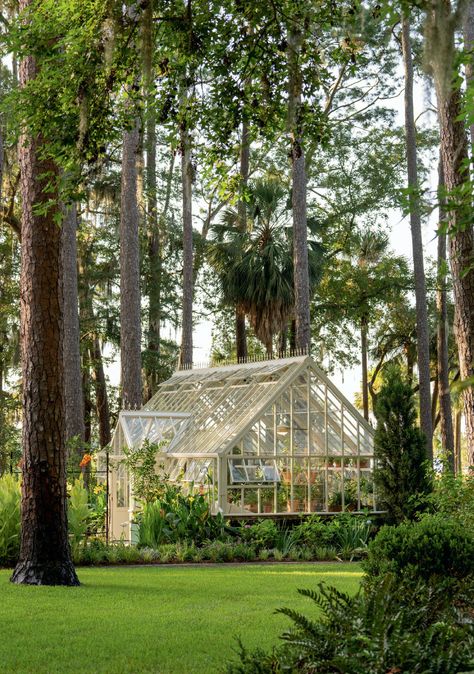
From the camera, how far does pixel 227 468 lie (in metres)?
15.9

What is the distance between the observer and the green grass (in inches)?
268

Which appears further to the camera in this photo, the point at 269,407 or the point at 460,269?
the point at 269,407

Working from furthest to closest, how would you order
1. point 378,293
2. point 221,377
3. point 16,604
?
1. point 378,293
2. point 221,377
3. point 16,604

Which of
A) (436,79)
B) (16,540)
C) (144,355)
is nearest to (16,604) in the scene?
(16,540)

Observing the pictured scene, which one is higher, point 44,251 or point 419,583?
point 44,251

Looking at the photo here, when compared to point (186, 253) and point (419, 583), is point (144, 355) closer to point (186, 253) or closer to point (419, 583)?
point (186, 253)

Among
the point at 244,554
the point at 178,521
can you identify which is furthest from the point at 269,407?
the point at 244,554

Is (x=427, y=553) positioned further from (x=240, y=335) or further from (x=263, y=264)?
(x=240, y=335)

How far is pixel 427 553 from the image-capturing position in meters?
8.20

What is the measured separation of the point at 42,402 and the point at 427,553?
15.0 ft

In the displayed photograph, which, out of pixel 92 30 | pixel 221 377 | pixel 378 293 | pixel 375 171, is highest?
pixel 375 171

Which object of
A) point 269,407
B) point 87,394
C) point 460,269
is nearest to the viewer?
point 460,269

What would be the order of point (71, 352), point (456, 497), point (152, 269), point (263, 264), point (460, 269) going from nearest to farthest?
point (456, 497), point (460, 269), point (71, 352), point (263, 264), point (152, 269)

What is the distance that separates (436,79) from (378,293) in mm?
25668
